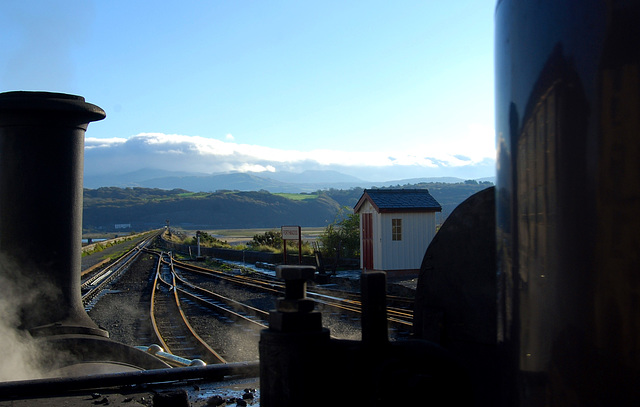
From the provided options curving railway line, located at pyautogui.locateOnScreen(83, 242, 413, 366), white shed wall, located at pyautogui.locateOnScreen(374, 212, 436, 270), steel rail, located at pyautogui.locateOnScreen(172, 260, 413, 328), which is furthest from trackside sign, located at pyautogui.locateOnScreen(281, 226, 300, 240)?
white shed wall, located at pyautogui.locateOnScreen(374, 212, 436, 270)

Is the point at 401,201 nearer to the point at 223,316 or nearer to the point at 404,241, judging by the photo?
the point at 404,241

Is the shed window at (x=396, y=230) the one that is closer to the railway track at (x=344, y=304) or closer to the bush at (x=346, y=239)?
the railway track at (x=344, y=304)

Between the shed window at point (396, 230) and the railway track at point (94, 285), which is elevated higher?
the shed window at point (396, 230)

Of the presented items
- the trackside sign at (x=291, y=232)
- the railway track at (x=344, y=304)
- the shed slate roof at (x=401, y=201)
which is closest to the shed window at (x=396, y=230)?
the shed slate roof at (x=401, y=201)

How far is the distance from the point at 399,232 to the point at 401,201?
3.57 feet

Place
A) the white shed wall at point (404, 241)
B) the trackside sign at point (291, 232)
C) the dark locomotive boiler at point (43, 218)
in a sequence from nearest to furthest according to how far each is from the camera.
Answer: the dark locomotive boiler at point (43, 218)
the white shed wall at point (404, 241)
the trackside sign at point (291, 232)

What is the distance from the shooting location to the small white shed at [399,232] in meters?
17.2

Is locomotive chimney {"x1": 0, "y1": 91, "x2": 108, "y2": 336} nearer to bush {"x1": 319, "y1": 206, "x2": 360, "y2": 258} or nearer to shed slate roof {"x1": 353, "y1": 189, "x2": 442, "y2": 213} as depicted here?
shed slate roof {"x1": 353, "y1": 189, "x2": 442, "y2": 213}

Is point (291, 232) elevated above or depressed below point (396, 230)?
below

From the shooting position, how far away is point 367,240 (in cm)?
1814

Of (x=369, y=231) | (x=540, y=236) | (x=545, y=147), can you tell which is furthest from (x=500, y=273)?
(x=369, y=231)

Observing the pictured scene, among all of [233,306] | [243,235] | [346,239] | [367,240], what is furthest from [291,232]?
[243,235]

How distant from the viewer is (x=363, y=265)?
1911 centimetres

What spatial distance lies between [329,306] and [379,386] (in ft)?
36.6
